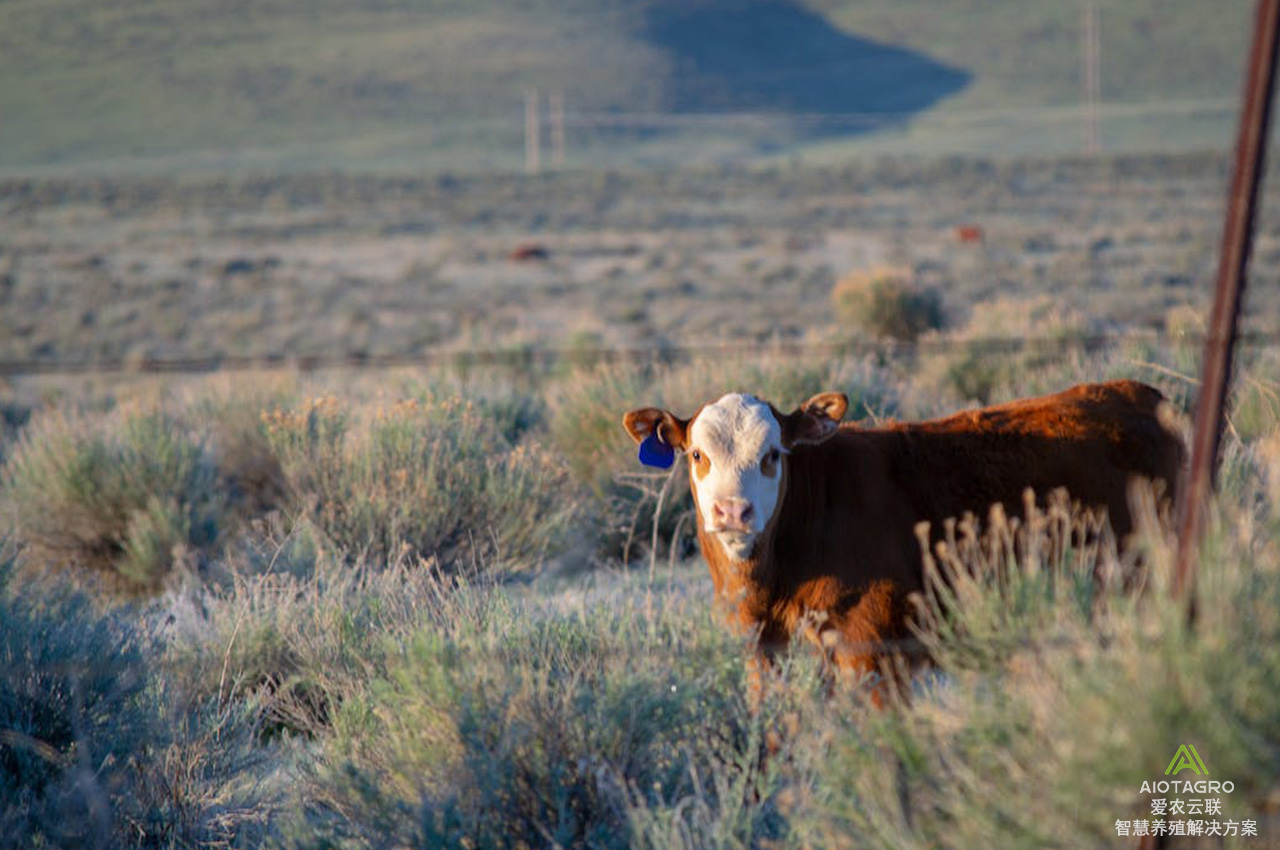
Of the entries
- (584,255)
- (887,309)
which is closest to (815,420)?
(887,309)

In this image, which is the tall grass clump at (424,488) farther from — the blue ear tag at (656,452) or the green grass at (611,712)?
the blue ear tag at (656,452)

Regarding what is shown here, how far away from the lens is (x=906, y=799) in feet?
11.8

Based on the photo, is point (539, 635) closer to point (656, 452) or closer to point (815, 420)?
point (656, 452)

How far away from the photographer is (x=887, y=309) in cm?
1895

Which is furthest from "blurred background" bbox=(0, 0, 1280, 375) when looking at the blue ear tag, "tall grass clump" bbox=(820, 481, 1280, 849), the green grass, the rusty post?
the rusty post

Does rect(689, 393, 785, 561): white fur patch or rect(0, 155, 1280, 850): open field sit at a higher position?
rect(689, 393, 785, 561): white fur patch

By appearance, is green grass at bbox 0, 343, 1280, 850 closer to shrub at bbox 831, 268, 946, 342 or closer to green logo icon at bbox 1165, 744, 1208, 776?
green logo icon at bbox 1165, 744, 1208, 776

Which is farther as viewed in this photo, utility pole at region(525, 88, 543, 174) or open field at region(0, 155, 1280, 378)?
utility pole at region(525, 88, 543, 174)

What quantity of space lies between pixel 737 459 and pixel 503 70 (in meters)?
101

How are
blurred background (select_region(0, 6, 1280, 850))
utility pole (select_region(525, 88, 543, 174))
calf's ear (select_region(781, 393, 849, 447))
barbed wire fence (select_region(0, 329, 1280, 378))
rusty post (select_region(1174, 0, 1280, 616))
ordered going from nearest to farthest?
rusty post (select_region(1174, 0, 1280, 616)) < blurred background (select_region(0, 6, 1280, 850)) < calf's ear (select_region(781, 393, 849, 447)) < barbed wire fence (select_region(0, 329, 1280, 378)) < utility pole (select_region(525, 88, 543, 174))

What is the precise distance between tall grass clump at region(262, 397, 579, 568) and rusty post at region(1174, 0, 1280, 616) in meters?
5.16

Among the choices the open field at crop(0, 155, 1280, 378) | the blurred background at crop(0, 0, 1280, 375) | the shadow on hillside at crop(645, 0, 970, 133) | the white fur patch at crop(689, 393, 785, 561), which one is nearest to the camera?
the white fur patch at crop(689, 393, 785, 561)

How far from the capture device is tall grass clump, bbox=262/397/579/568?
8.52 m

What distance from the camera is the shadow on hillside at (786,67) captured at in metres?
101
